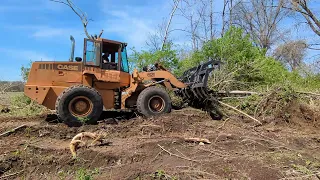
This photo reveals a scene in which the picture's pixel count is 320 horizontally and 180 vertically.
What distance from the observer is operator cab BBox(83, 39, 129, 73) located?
9.22 m

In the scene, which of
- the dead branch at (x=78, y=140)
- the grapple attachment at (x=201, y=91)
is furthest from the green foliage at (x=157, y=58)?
the dead branch at (x=78, y=140)

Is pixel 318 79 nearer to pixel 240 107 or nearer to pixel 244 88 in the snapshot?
pixel 244 88

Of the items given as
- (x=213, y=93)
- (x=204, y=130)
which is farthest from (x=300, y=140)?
(x=213, y=93)

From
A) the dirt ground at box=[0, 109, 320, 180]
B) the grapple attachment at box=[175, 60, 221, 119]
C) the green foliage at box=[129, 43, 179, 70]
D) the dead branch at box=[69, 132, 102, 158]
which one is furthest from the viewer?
the green foliage at box=[129, 43, 179, 70]

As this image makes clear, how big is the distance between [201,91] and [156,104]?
4.71 ft

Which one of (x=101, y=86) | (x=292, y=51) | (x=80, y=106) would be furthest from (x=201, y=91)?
(x=292, y=51)

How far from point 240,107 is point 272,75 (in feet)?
9.32

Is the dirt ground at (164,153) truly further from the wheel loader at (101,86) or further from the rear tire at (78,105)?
the wheel loader at (101,86)

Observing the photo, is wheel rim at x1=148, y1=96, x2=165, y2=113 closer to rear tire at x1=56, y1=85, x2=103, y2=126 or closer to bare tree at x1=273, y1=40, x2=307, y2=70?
rear tire at x1=56, y1=85, x2=103, y2=126

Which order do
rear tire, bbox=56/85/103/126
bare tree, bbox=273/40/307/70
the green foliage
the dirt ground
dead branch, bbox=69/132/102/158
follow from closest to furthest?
the dirt ground, dead branch, bbox=69/132/102/158, rear tire, bbox=56/85/103/126, the green foliage, bare tree, bbox=273/40/307/70

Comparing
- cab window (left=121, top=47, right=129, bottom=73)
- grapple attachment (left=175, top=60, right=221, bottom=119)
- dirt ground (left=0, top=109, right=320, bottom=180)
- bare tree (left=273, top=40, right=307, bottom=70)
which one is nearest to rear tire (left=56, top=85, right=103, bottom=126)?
dirt ground (left=0, top=109, right=320, bottom=180)

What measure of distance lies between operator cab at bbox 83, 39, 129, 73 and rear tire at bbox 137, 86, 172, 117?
3.54 feet

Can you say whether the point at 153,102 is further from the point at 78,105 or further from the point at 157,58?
the point at 157,58

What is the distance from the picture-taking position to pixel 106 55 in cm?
962
